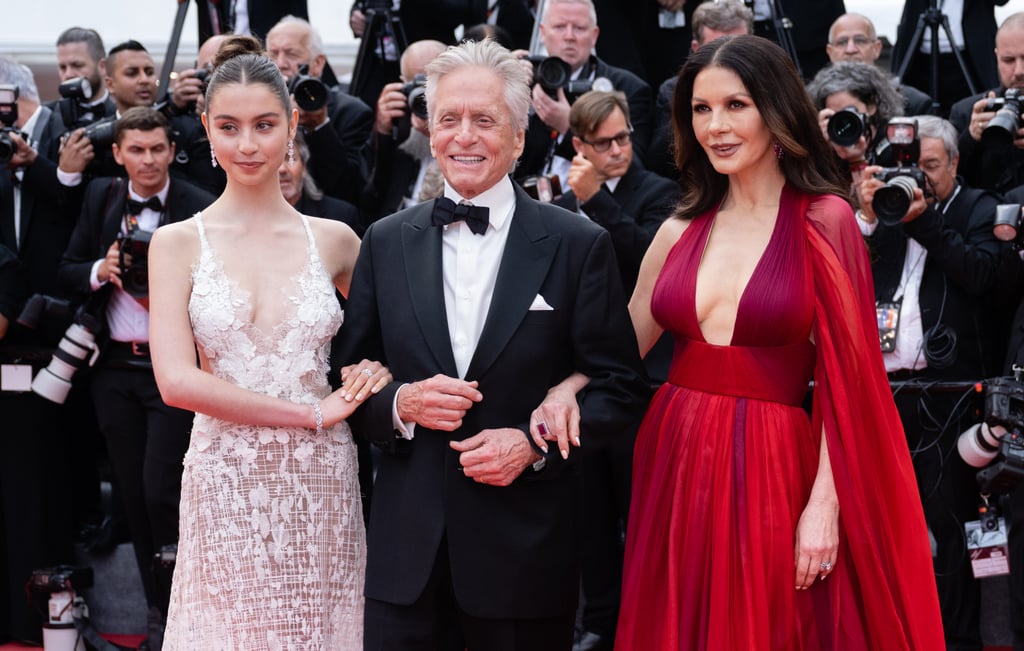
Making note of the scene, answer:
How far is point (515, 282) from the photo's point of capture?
9.12ft

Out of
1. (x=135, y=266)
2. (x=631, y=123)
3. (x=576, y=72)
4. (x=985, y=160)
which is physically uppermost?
(x=576, y=72)

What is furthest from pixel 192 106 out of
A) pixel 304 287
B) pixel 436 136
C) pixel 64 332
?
pixel 436 136

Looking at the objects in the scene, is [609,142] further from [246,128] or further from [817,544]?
[817,544]

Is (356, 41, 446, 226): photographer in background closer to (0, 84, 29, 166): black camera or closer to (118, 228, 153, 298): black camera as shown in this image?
(118, 228, 153, 298): black camera

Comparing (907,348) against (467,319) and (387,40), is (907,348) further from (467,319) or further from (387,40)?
(387,40)

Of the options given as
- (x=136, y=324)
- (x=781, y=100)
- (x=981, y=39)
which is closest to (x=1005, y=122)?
(x=981, y=39)

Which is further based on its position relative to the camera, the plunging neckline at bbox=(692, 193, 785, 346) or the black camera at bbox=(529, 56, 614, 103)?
the black camera at bbox=(529, 56, 614, 103)

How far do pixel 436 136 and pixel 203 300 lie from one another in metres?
0.71

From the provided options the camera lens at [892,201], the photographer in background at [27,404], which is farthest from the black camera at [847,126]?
the photographer in background at [27,404]

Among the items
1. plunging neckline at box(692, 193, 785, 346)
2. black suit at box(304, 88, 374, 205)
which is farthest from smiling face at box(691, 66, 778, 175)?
black suit at box(304, 88, 374, 205)

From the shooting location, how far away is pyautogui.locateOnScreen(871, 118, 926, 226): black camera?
4.26 meters

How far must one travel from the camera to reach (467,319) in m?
2.80

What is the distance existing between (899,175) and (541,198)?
1269 millimetres

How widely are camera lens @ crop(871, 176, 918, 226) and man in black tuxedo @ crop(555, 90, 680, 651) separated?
698 millimetres
